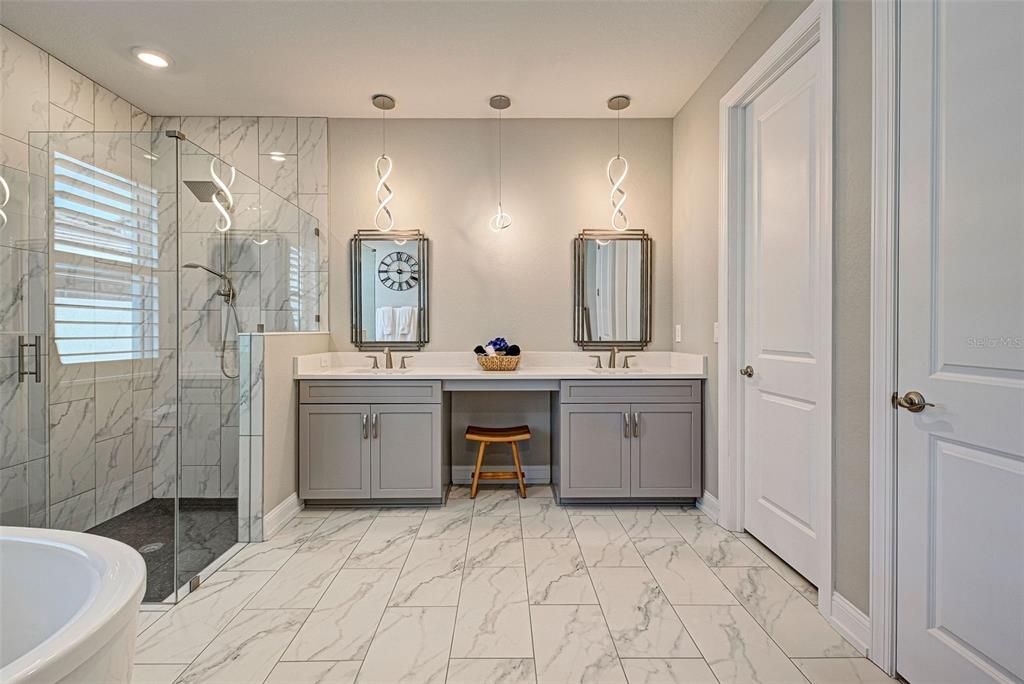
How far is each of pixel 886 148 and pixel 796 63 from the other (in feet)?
2.70

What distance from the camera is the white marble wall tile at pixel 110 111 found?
295 cm

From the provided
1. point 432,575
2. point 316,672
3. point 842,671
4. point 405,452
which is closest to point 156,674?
point 316,672

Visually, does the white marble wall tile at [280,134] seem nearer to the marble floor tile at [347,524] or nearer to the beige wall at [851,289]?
the marble floor tile at [347,524]

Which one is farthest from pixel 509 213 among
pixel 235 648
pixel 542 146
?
pixel 235 648

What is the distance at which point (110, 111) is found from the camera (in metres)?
3.05

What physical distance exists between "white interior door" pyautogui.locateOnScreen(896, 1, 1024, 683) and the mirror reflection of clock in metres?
2.73

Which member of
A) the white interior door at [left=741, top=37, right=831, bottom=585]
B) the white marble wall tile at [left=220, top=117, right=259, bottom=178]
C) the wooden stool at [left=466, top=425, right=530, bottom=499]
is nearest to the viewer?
the white interior door at [left=741, top=37, right=831, bottom=585]

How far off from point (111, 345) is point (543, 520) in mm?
2255

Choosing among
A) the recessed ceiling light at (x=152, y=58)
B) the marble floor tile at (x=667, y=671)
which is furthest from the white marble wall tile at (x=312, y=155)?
the marble floor tile at (x=667, y=671)

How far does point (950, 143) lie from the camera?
131cm

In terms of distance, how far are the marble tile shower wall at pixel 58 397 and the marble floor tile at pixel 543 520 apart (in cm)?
177

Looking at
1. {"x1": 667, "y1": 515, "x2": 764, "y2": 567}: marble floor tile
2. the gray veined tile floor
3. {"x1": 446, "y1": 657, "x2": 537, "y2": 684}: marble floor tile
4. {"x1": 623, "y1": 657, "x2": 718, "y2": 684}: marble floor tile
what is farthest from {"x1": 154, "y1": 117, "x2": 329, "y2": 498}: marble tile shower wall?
{"x1": 667, "y1": 515, "x2": 764, "y2": 567}: marble floor tile

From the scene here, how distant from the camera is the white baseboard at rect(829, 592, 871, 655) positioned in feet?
5.22

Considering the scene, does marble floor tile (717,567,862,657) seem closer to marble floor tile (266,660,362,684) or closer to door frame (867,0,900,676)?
door frame (867,0,900,676)
